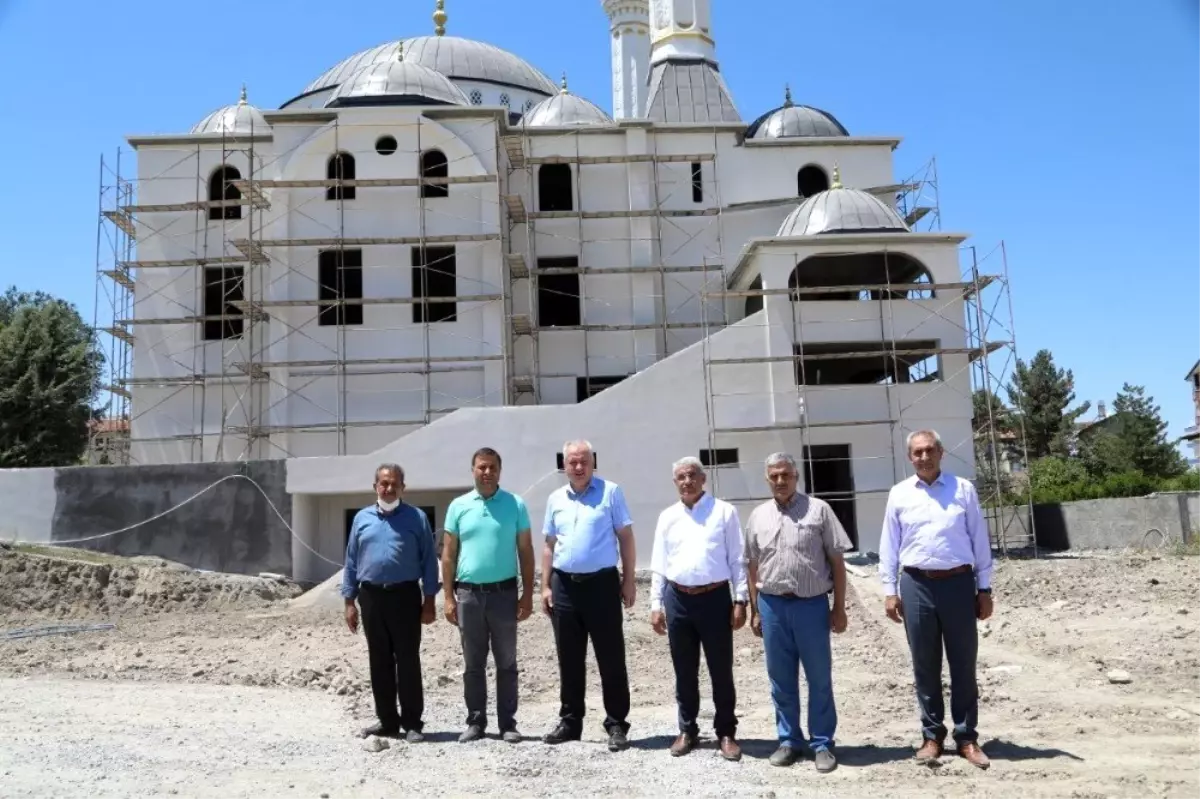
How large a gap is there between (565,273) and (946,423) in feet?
29.2

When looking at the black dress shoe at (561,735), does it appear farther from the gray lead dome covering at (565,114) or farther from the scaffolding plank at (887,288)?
the gray lead dome covering at (565,114)

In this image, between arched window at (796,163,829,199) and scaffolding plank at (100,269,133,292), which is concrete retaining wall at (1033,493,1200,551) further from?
scaffolding plank at (100,269,133,292)

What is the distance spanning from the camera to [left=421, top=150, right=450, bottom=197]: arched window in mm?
22219

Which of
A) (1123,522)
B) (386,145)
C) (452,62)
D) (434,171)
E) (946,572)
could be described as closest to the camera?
(946,572)

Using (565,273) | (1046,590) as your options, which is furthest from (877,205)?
(1046,590)

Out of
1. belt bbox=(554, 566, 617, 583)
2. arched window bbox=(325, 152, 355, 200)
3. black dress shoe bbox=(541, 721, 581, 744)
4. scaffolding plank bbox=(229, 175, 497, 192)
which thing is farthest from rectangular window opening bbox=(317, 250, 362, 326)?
black dress shoe bbox=(541, 721, 581, 744)

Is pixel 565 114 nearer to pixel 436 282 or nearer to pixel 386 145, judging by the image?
pixel 386 145

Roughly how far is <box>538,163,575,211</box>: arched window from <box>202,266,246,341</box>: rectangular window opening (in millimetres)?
6978

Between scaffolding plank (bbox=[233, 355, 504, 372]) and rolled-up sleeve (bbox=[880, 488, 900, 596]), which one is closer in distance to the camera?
rolled-up sleeve (bbox=[880, 488, 900, 596])

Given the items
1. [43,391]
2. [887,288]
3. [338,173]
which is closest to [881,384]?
[887,288]

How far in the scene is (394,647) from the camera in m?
6.43

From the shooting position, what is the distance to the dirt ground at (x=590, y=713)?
5316mm

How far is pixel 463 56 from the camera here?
96.9ft

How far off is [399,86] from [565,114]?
13.2ft
